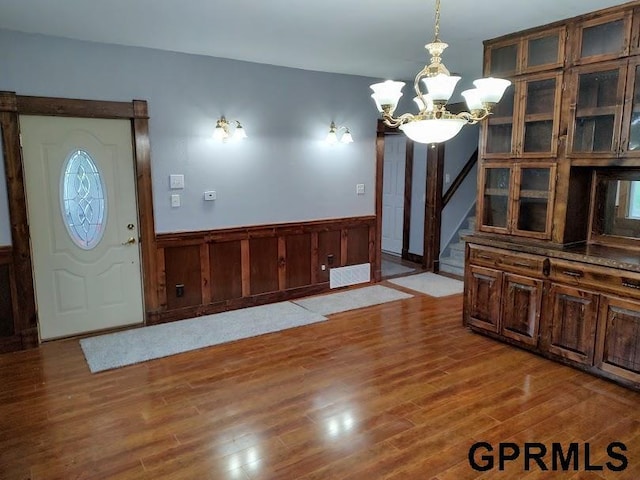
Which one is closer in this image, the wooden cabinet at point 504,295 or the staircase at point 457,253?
the wooden cabinet at point 504,295

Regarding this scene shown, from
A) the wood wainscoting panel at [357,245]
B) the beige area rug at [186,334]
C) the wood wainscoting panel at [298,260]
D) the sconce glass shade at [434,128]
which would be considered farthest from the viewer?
A: the wood wainscoting panel at [357,245]

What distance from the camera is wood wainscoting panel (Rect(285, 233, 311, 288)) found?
527 cm

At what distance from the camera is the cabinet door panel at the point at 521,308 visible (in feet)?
11.9

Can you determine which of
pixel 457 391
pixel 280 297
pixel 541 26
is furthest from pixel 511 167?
pixel 280 297

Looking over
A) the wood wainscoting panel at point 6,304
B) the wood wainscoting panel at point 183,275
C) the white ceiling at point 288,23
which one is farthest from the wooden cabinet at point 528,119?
the wood wainscoting panel at point 6,304

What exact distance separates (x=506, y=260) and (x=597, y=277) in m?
0.73

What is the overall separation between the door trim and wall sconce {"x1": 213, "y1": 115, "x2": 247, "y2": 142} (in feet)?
2.24

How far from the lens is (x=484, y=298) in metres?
4.05

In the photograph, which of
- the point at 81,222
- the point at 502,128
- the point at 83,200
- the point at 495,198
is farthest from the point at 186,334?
the point at 502,128

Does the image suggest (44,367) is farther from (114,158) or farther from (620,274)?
Result: (620,274)

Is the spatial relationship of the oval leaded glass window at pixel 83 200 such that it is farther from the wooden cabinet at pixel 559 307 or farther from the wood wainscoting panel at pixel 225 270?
the wooden cabinet at pixel 559 307

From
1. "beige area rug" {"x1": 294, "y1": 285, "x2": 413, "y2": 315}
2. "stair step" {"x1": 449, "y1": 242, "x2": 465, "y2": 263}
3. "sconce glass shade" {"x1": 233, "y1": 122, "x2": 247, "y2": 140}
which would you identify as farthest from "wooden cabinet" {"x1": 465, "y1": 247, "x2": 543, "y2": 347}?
"sconce glass shade" {"x1": 233, "y1": 122, "x2": 247, "y2": 140}

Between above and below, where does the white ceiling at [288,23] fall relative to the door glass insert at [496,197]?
above

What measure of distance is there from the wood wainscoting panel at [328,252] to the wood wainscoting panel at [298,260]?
0.16 meters
